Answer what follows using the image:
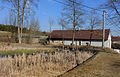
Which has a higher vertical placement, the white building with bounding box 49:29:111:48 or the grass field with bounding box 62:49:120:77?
the white building with bounding box 49:29:111:48

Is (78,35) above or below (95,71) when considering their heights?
above

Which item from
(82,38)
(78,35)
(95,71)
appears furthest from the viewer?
(78,35)

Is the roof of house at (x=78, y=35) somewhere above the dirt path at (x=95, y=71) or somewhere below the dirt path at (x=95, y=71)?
above

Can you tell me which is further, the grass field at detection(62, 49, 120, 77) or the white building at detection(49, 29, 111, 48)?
the white building at detection(49, 29, 111, 48)

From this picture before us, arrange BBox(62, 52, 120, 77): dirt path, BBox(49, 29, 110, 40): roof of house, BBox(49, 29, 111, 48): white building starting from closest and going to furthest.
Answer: BBox(62, 52, 120, 77): dirt path < BBox(49, 29, 111, 48): white building < BBox(49, 29, 110, 40): roof of house

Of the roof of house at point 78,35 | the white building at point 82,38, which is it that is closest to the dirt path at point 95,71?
the white building at point 82,38

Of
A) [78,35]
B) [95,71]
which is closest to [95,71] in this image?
[95,71]

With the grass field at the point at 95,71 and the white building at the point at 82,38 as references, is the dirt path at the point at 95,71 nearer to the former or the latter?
the grass field at the point at 95,71

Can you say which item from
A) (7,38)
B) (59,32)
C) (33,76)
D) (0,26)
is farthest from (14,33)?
(33,76)

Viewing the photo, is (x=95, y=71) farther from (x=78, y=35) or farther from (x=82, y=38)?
(x=78, y=35)

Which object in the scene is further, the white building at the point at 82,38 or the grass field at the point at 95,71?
the white building at the point at 82,38

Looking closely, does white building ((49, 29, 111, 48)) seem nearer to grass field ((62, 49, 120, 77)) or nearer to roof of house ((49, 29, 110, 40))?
roof of house ((49, 29, 110, 40))

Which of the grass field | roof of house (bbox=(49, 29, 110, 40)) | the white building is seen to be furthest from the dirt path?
roof of house (bbox=(49, 29, 110, 40))

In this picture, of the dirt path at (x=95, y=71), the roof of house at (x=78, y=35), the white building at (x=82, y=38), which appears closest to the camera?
the dirt path at (x=95, y=71)
